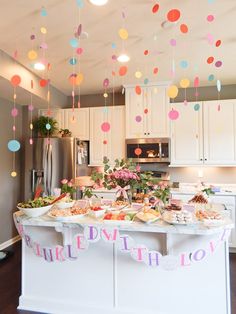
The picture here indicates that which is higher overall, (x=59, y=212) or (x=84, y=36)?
(x=84, y=36)

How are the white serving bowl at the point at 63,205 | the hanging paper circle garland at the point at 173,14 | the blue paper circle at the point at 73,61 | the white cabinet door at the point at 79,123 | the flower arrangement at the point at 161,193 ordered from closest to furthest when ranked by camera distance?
the hanging paper circle garland at the point at 173,14 < the flower arrangement at the point at 161,193 < the white serving bowl at the point at 63,205 < the blue paper circle at the point at 73,61 < the white cabinet door at the point at 79,123

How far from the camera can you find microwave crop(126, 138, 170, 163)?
3.93m

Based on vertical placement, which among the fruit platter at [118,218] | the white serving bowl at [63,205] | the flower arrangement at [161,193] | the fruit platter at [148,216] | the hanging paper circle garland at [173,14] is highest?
the hanging paper circle garland at [173,14]

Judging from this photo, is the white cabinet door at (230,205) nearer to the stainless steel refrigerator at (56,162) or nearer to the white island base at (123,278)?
the white island base at (123,278)

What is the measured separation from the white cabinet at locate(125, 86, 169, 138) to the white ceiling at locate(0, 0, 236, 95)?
47 cm

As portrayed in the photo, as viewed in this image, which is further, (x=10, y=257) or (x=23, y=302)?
(x=10, y=257)

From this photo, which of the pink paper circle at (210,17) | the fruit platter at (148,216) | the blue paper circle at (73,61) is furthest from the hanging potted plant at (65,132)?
the pink paper circle at (210,17)

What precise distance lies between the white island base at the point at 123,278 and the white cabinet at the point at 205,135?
2.13 metres

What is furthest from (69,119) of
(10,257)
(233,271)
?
(233,271)

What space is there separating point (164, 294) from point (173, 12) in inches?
93.8

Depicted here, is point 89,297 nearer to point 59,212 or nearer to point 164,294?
point 164,294

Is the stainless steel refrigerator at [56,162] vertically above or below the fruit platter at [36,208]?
above

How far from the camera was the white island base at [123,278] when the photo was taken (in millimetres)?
1955

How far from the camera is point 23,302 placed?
87.2 inches
